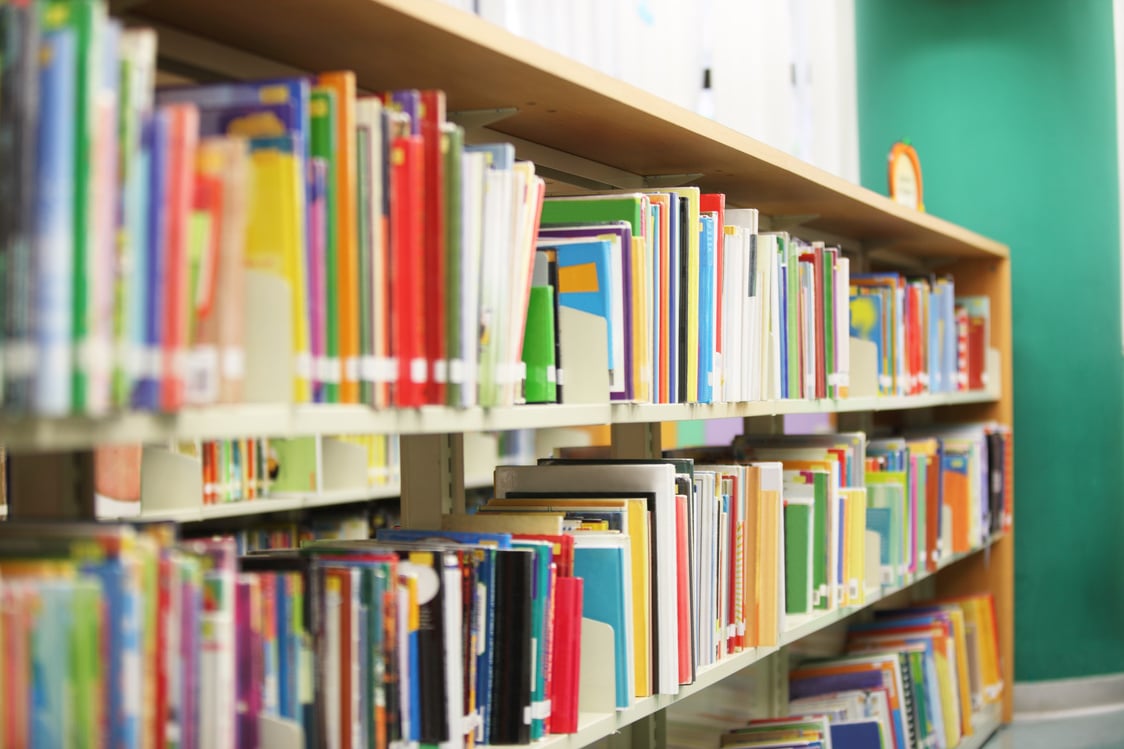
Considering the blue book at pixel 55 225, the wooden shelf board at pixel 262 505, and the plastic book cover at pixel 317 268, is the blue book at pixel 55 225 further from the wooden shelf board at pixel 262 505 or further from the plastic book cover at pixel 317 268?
A: the wooden shelf board at pixel 262 505

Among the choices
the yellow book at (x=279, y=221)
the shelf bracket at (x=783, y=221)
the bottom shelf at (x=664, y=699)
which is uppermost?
the shelf bracket at (x=783, y=221)

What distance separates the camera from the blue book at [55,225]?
3.01 feet

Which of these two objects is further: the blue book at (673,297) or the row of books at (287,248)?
the blue book at (673,297)

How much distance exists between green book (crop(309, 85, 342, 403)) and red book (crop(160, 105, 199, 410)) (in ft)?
0.68

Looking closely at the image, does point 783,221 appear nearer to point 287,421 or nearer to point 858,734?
point 858,734

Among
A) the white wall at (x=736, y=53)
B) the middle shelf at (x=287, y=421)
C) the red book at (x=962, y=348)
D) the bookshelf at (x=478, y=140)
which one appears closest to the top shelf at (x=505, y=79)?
the bookshelf at (x=478, y=140)

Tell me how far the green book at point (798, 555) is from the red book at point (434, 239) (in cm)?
A: 133

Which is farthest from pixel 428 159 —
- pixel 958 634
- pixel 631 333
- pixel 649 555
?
pixel 958 634

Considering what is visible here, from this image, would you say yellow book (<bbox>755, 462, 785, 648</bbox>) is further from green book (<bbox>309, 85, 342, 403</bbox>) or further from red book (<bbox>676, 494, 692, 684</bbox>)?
green book (<bbox>309, 85, 342, 403</bbox>)

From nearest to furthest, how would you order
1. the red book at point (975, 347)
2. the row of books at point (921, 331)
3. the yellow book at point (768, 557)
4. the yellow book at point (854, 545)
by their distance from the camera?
the yellow book at point (768, 557) → the yellow book at point (854, 545) → the row of books at point (921, 331) → the red book at point (975, 347)

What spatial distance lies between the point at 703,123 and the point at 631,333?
1.45ft

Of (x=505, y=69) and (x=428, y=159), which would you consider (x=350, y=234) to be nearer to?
(x=428, y=159)

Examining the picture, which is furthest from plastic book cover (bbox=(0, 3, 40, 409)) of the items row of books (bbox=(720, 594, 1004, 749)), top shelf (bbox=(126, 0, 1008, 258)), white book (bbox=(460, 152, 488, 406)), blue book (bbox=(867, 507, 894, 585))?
blue book (bbox=(867, 507, 894, 585))

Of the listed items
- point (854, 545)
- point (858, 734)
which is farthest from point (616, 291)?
point (858, 734)
